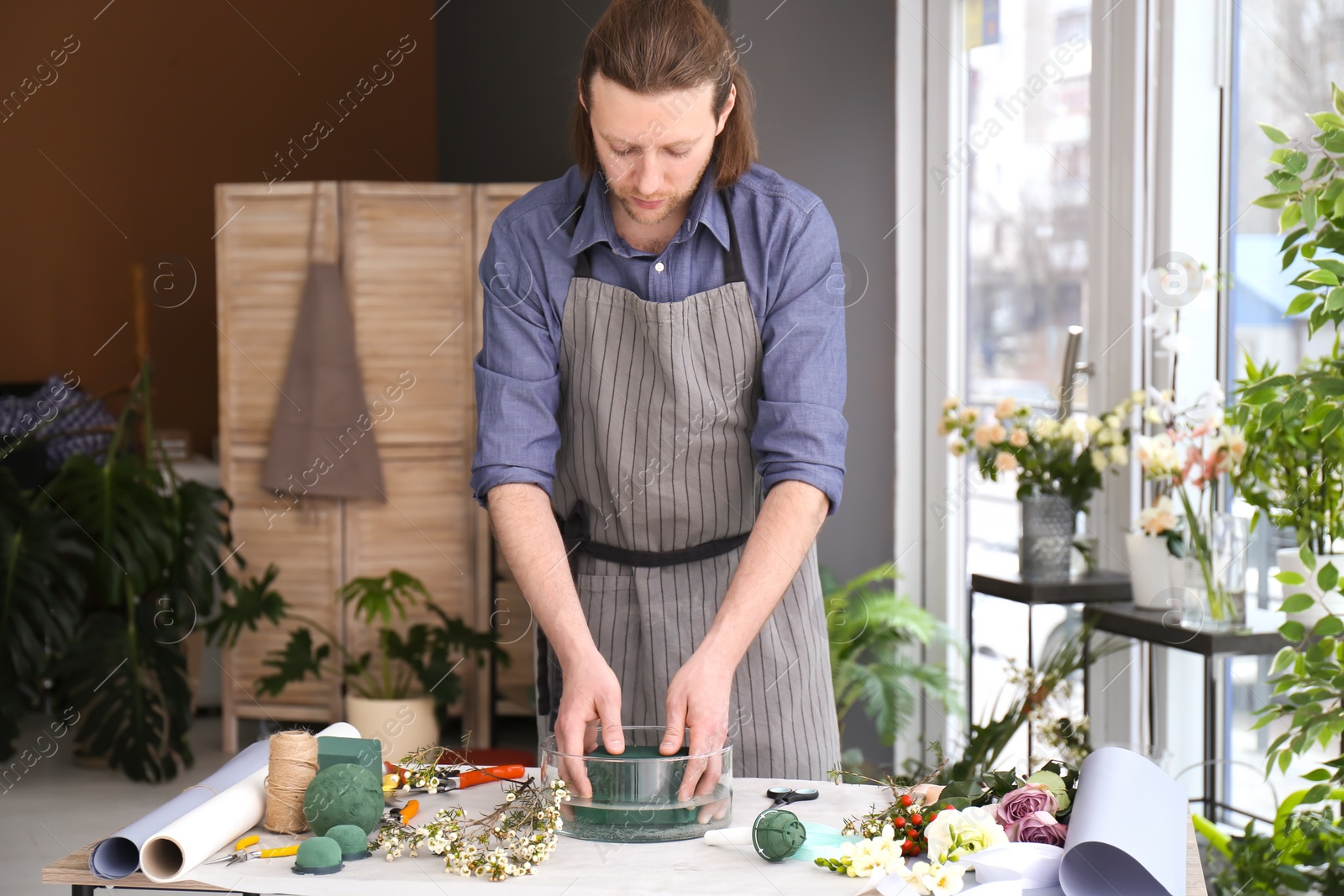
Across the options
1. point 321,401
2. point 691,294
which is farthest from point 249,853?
point 321,401

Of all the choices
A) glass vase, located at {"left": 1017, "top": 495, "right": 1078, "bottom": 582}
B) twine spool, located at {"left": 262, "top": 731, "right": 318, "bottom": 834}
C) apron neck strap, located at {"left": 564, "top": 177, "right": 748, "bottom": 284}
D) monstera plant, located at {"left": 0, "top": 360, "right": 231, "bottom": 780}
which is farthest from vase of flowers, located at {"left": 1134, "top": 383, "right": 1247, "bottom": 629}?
monstera plant, located at {"left": 0, "top": 360, "right": 231, "bottom": 780}

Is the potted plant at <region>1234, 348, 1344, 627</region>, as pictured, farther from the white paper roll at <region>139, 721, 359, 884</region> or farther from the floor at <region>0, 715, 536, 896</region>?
the floor at <region>0, 715, 536, 896</region>

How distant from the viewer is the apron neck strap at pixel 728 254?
64.6 inches

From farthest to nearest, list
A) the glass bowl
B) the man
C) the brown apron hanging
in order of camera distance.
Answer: the brown apron hanging, the man, the glass bowl

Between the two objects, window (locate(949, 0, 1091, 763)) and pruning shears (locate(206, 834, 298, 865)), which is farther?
window (locate(949, 0, 1091, 763))

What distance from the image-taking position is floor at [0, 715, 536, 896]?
10.6 feet

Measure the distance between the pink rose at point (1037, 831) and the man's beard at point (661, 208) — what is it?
0.78m

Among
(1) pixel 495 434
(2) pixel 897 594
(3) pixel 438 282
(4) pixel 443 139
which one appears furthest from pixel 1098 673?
(4) pixel 443 139

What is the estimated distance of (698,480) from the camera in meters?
1.67

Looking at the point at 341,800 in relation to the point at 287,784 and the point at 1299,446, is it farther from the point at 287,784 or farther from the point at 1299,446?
the point at 1299,446

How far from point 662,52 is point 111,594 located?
2953mm

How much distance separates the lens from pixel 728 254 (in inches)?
64.7

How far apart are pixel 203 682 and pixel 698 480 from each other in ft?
11.9

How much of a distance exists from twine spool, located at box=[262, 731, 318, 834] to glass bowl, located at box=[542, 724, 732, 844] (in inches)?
9.2
